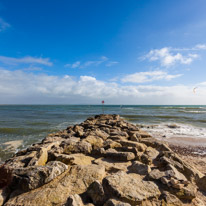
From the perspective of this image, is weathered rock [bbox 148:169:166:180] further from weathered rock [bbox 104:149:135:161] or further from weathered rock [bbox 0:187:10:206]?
weathered rock [bbox 0:187:10:206]

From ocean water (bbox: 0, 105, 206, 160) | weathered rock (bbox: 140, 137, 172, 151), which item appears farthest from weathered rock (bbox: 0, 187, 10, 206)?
weathered rock (bbox: 140, 137, 172, 151)

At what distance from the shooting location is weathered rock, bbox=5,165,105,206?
2.67 meters

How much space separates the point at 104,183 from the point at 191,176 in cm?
295

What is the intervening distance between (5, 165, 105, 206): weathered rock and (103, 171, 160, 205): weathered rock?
53cm

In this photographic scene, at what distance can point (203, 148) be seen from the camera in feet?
27.6

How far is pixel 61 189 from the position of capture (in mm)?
2920

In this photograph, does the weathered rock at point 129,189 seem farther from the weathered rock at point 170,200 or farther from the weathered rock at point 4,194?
the weathered rock at point 4,194

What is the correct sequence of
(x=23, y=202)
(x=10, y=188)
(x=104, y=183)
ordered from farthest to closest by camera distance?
(x=10, y=188), (x=104, y=183), (x=23, y=202)

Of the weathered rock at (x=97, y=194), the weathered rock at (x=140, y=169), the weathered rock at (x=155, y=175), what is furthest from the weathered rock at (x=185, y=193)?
the weathered rock at (x=97, y=194)

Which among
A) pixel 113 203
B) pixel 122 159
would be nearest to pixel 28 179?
pixel 113 203

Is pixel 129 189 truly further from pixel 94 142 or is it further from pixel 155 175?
pixel 94 142

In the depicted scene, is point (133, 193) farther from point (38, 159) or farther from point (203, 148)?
point (203, 148)

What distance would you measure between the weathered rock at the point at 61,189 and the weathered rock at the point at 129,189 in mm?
531

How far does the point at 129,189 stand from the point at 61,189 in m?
1.48
